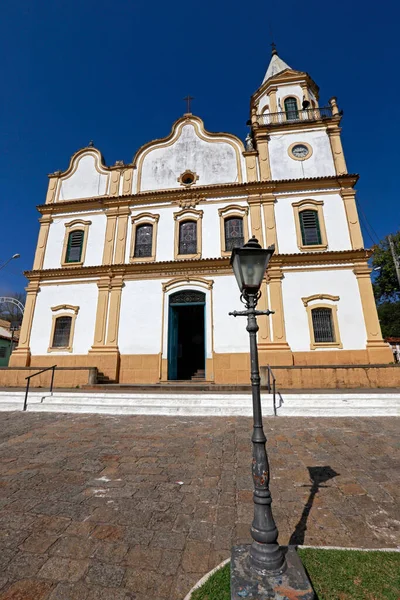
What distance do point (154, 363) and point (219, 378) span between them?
9.29 ft

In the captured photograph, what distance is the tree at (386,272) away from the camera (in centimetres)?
2542

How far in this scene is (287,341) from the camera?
11.7 metres

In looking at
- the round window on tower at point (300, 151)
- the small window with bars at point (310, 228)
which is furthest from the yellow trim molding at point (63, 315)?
the round window on tower at point (300, 151)

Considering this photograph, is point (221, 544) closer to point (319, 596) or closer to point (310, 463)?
point (319, 596)

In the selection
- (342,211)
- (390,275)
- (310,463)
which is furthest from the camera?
(390,275)

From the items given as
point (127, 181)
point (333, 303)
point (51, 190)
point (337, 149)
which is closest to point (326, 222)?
point (333, 303)

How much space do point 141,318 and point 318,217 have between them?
9316 mm

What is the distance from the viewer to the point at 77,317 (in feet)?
43.3

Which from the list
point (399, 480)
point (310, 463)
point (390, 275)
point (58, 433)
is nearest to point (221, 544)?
point (310, 463)

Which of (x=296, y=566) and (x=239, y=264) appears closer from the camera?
(x=296, y=566)

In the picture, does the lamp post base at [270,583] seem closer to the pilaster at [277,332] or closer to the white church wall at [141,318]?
the pilaster at [277,332]

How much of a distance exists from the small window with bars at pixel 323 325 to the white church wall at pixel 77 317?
31.6ft

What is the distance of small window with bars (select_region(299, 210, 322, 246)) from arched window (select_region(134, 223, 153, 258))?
7.20 metres

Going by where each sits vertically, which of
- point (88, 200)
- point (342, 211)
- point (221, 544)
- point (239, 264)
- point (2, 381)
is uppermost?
point (88, 200)
